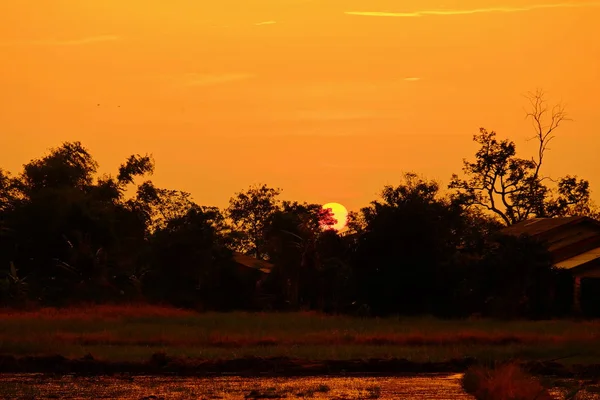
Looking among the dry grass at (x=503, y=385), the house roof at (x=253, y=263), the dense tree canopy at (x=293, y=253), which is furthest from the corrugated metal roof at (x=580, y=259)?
the dry grass at (x=503, y=385)

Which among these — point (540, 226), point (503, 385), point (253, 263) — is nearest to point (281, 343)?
point (503, 385)

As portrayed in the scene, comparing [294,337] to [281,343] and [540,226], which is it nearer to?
[281,343]

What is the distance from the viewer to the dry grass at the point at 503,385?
21828 millimetres

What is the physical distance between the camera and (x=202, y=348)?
A: 34.3m

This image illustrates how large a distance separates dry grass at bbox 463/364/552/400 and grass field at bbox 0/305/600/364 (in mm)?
4874

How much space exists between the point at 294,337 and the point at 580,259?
837 inches

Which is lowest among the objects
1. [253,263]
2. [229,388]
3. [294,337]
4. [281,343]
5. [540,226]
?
[229,388]

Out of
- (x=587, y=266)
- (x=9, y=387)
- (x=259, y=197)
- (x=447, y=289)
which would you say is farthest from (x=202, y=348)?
(x=259, y=197)

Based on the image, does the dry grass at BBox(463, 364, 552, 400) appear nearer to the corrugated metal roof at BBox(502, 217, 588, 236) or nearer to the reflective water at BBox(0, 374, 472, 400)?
the reflective water at BBox(0, 374, 472, 400)

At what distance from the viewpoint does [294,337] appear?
1455 inches

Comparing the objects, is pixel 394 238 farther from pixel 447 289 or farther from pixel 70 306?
pixel 70 306

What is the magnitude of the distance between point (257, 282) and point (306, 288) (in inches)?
124

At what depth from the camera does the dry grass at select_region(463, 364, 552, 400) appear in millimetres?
21828

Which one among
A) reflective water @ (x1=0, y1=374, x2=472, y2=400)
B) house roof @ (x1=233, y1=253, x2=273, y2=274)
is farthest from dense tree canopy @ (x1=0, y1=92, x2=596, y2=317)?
reflective water @ (x1=0, y1=374, x2=472, y2=400)
